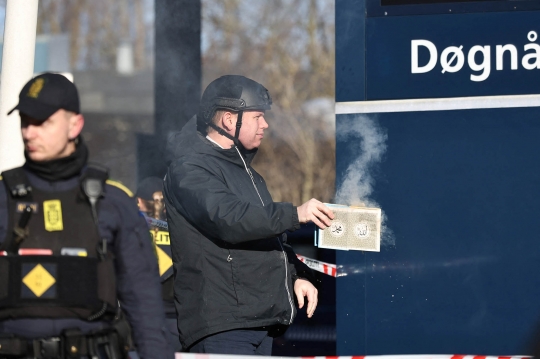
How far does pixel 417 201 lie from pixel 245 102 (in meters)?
1.02

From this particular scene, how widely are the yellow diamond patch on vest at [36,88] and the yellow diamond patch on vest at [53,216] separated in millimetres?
341

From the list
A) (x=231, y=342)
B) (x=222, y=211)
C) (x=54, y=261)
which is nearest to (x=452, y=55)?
(x=222, y=211)

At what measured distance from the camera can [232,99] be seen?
3.98 meters

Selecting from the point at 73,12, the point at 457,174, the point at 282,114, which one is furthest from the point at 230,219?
the point at 73,12

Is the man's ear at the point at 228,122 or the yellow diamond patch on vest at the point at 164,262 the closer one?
the man's ear at the point at 228,122

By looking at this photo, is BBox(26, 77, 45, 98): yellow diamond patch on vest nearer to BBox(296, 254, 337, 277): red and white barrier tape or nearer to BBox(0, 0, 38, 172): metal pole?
BBox(0, 0, 38, 172): metal pole

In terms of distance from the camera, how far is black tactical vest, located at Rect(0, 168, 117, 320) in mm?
2738

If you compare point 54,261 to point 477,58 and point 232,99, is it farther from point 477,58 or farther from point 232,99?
point 477,58

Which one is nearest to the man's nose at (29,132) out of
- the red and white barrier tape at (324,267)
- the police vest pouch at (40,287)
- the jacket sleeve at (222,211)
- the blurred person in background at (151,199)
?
the police vest pouch at (40,287)

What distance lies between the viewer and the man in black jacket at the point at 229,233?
369cm

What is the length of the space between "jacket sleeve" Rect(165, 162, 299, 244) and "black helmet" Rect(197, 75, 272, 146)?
290 millimetres

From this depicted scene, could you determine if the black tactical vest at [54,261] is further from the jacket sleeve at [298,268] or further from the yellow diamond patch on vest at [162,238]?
the yellow diamond patch on vest at [162,238]

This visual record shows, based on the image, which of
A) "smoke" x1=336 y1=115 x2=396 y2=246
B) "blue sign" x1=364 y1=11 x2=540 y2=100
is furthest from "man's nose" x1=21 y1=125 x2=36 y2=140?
"blue sign" x1=364 y1=11 x2=540 y2=100

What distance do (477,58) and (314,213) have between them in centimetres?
123
